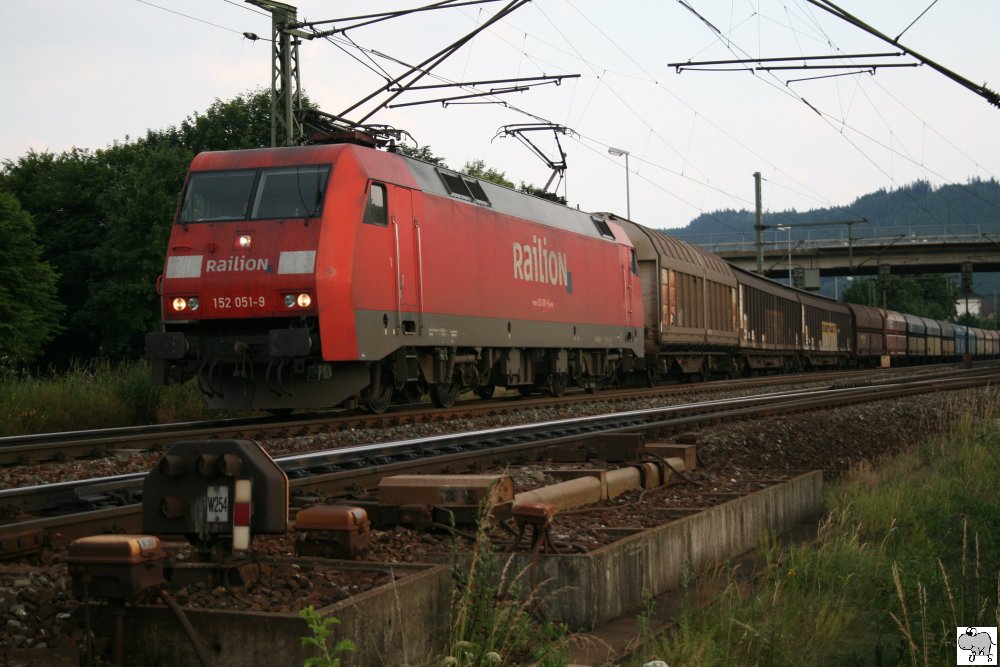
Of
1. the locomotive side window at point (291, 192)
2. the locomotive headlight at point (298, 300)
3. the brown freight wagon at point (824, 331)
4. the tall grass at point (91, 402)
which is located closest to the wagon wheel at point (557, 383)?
the tall grass at point (91, 402)

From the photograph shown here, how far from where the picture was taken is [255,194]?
548 inches

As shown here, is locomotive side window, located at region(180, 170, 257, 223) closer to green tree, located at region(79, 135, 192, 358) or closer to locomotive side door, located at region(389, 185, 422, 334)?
locomotive side door, located at region(389, 185, 422, 334)

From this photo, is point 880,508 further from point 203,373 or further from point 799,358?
point 799,358

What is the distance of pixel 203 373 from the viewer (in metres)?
13.4

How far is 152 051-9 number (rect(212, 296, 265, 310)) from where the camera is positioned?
1329cm

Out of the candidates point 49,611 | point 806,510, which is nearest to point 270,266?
point 806,510

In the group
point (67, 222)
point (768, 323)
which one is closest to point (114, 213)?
point (67, 222)

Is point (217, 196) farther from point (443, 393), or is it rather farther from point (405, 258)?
point (443, 393)

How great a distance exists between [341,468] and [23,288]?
4298cm

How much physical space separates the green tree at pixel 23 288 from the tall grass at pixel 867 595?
43.2 m

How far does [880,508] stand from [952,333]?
2587 inches

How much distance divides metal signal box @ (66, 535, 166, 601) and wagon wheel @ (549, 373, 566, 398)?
16798mm

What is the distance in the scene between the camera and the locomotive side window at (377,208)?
45.8 feet

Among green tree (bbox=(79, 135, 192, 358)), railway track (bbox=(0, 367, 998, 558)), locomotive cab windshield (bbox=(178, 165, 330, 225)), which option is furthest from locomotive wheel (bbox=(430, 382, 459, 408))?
green tree (bbox=(79, 135, 192, 358))
